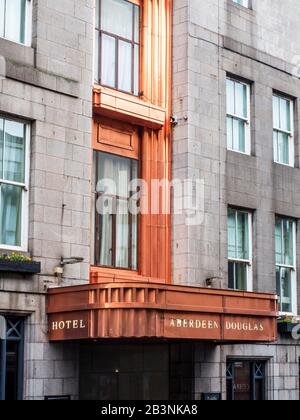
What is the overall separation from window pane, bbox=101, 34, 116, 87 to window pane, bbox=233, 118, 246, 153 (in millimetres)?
4651

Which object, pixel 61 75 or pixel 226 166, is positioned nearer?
pixel 61 75

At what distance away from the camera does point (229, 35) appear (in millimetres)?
26312

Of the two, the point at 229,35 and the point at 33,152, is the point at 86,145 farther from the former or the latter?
the point at 229,35

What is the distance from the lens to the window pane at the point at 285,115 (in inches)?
1117

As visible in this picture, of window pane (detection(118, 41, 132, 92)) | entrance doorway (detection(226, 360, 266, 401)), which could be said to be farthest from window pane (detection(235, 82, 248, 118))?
entrance doorway (detection(226, 360, 266, 401))

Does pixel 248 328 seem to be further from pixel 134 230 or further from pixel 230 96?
pixel 230 96

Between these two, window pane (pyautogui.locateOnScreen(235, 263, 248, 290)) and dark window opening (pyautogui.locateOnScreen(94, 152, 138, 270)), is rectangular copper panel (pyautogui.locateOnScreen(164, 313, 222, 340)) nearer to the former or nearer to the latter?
dark window opening (pyautogui.locateOnScreen(94, 152, 138, 270))

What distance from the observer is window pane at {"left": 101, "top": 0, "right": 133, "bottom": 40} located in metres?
Answer: 23.5

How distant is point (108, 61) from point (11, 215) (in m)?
5.50

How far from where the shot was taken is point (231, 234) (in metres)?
25.8

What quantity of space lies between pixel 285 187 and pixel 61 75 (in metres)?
9.26

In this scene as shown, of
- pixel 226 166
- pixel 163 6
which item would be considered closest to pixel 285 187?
pixel 226 166

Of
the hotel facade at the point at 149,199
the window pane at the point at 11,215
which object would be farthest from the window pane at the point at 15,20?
the window pane at the point at 11,215
